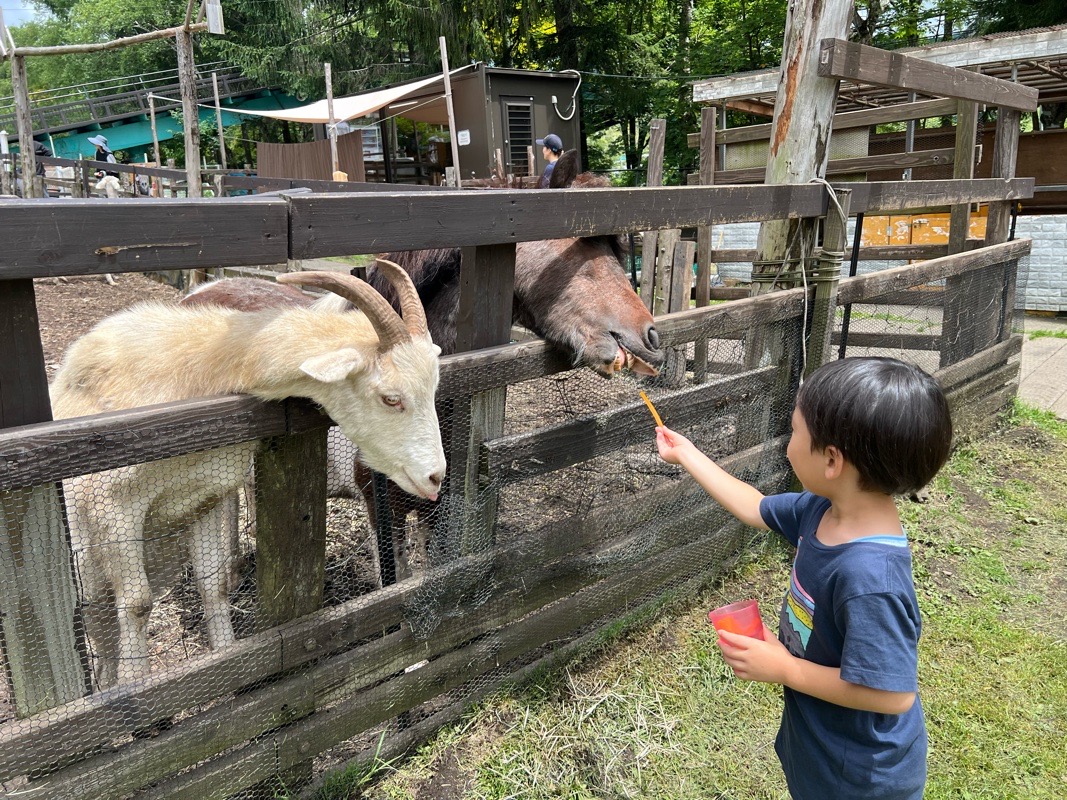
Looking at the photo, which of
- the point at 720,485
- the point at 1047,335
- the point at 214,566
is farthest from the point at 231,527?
the point at 1047,335

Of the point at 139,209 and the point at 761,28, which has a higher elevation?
the point at 761,28

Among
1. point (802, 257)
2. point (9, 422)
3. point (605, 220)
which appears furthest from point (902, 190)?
point (9, 422)

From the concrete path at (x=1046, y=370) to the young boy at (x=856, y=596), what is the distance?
5.96 m

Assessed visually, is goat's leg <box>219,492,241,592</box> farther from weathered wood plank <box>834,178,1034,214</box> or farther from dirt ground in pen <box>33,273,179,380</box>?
dirt ground in pen <box>33,273,179,380</box>

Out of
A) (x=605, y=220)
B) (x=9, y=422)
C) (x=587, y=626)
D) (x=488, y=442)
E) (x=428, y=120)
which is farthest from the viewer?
(x=428, y=120)

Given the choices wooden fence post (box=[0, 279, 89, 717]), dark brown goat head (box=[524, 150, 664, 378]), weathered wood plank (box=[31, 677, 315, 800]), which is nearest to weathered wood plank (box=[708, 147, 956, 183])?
dark brown goat head (box=[524, 150, 664, 378])

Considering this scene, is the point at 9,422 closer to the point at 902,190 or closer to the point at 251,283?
the point at 251,283

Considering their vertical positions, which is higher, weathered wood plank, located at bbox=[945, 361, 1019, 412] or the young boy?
the young boy

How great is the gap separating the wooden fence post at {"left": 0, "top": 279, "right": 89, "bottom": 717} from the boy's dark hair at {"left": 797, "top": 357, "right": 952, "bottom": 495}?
1.71 m

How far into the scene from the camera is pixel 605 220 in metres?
2.73

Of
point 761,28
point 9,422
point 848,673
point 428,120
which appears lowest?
point 848,673

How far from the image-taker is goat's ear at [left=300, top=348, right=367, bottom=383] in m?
1.87

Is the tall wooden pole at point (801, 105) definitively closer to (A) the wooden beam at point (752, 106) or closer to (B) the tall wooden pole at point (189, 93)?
(B) the tall wooden pole at point (189, 93)

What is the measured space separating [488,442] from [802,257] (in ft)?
6.94
